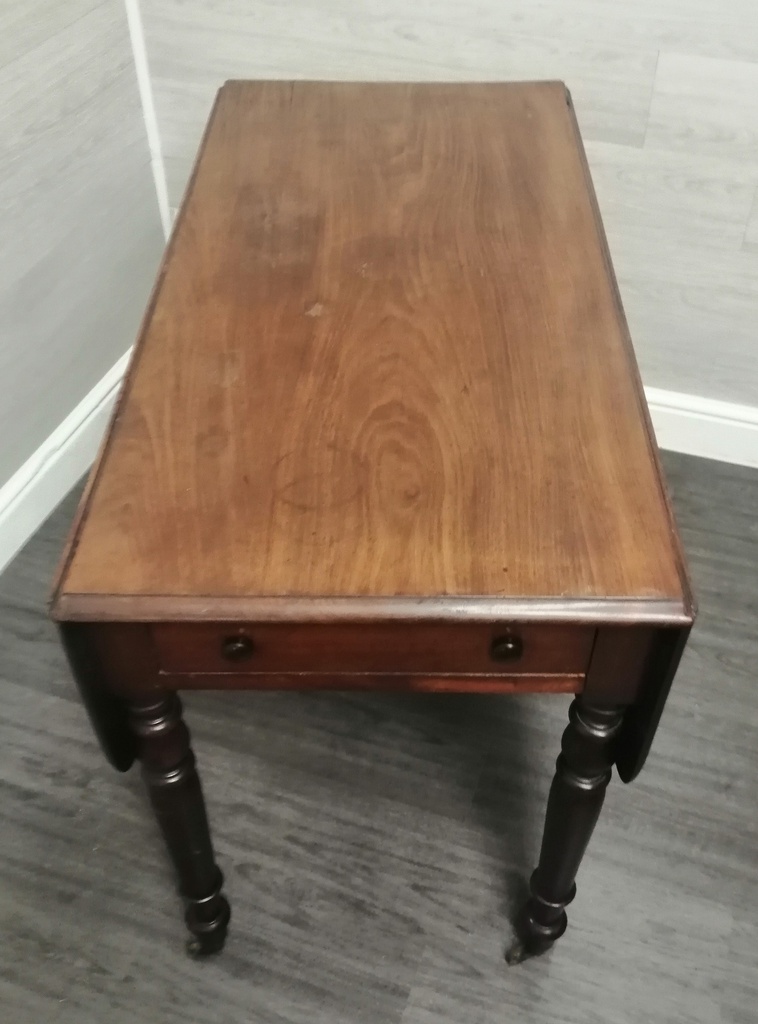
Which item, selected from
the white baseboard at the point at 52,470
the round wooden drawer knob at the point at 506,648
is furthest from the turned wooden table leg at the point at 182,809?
the white baseboard at the point at 52,470

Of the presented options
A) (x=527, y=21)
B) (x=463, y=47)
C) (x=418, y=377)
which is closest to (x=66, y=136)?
(x=463, y=47)

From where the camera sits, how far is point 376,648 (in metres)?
0.78

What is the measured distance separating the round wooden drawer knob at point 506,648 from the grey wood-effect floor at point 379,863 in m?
0.56

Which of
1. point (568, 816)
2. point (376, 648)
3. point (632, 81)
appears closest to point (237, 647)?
point (376, 648)

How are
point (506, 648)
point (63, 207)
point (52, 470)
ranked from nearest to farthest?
1. point (506, 648)
2. point (63, 207)
3. point (52, 470)

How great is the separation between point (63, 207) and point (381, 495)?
107 cm

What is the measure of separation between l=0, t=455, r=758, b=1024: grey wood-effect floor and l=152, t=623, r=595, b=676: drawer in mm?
522

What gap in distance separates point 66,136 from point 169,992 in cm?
132

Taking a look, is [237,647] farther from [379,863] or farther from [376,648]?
[379,863]

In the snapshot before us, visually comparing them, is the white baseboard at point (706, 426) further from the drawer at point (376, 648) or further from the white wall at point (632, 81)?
the drawer at point (376, 648)

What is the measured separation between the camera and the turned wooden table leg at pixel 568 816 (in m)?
0.84

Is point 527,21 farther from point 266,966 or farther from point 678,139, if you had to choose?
point 266,966

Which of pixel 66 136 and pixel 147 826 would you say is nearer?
pixel 147 826

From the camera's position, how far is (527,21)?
56.8 inches
